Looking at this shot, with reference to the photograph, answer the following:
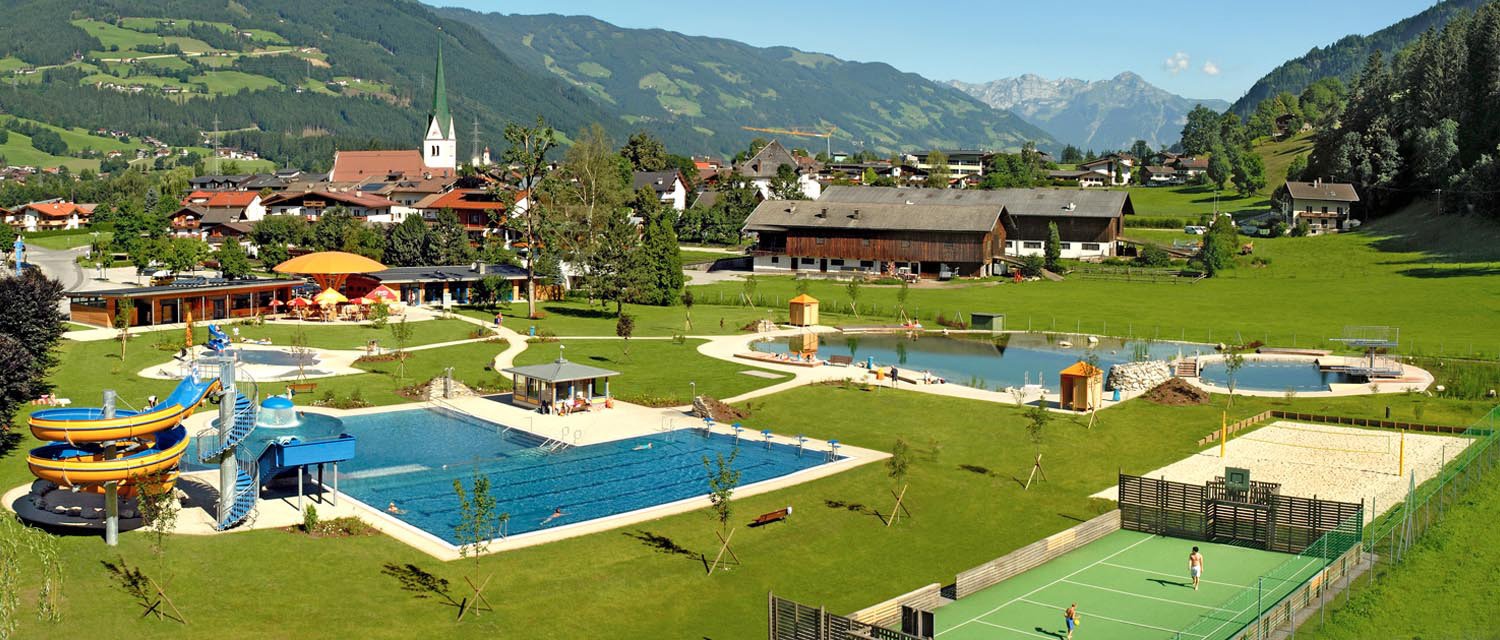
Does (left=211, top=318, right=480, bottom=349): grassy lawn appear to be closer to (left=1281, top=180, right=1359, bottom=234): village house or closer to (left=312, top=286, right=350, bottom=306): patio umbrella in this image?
(left=312, top=286, right=350, bottom=306): patio umbrella

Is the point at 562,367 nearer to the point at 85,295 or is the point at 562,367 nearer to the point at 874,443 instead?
the point at 874,443

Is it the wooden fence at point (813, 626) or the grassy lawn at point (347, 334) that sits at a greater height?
the grassy lawn at point (347, 334)

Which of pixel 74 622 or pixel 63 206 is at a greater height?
pixel 63 206

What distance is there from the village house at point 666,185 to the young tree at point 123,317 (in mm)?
86369

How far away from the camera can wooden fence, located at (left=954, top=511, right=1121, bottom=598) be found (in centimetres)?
2873

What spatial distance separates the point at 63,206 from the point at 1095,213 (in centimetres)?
12128

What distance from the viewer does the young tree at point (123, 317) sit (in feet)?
194

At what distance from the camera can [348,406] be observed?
48.8m

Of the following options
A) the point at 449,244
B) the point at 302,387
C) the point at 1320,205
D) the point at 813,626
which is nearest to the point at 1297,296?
the point at 1320,205

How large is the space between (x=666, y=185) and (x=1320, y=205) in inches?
2854

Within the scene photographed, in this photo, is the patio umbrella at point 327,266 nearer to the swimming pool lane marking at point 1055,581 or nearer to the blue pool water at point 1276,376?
the blue pool water at point 1276,376

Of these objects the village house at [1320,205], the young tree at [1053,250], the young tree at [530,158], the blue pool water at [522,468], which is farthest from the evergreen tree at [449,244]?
the village house at [1320,205]

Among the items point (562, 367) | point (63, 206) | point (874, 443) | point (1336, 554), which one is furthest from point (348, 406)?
point (63, 206)

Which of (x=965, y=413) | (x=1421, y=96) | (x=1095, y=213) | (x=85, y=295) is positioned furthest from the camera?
(x=1421, y=96)
